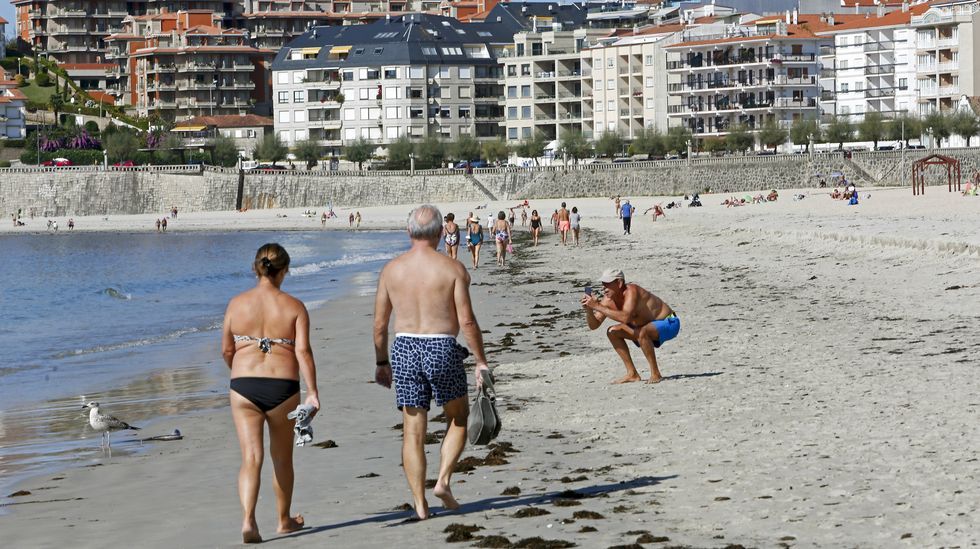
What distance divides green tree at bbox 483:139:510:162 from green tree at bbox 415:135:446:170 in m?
2.84

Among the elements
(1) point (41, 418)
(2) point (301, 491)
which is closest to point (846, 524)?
(2) point (301, 491)

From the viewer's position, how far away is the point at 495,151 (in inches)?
3866

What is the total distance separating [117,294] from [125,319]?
8150 mm

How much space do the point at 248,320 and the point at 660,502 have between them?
2416 mm

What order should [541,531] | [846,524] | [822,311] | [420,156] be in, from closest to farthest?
[846,524] → [541,531] → [822,311] → [420,156]

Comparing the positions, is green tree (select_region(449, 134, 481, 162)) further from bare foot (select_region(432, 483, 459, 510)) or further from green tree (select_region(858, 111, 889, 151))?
bare foot (select_region(432, 483, 459, 510))

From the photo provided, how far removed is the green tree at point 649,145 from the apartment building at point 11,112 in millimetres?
48468

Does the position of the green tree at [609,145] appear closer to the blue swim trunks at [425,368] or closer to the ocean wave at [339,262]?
the ocean wave at [339,262]

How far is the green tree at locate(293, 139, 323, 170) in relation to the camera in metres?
105

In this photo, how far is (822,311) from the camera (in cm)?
1766

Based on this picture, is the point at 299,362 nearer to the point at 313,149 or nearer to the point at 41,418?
the point at 41,418

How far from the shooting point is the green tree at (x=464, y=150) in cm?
9819

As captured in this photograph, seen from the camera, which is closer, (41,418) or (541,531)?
(541,531)

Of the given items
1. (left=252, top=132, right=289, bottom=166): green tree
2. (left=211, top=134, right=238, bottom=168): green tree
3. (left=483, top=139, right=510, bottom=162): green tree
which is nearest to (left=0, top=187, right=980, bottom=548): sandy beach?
(left=483, top=139, right=510, bottom=162): green tree
